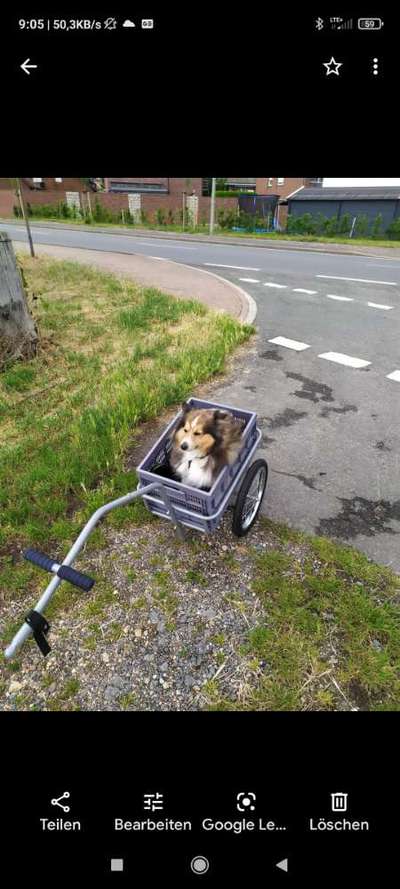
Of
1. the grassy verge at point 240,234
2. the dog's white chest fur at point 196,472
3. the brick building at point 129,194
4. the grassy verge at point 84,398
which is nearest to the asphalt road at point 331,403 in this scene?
the grassy verge at point 84,398

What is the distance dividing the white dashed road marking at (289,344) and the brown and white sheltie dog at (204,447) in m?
4.91

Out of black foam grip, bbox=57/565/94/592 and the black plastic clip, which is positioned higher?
black foam grip, bbox=57/565/94/592

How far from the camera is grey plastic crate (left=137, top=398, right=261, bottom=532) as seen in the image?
2854 millimetres

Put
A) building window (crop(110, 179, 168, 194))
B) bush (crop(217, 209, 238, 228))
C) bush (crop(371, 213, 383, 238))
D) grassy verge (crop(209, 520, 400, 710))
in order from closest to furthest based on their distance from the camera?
grassy verge (crop(209, 520, 400, 710))
bush (crop(371, 213, 383, 238))
bush (crop(217, 209, 238, 228))
building window (crop(110, 179, 168, 194))

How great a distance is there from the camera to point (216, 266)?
1641 centimetres

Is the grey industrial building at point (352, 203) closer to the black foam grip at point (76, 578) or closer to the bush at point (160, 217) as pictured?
the bush at point (160, 217)

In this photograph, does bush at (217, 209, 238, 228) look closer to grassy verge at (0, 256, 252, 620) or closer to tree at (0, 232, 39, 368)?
grassy verge at (0, 256, 252, 620)

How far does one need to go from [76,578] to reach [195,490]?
1.21m

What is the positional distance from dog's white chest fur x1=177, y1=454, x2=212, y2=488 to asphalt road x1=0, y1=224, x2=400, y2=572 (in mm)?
1061

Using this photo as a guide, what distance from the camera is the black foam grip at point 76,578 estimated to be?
1.65m

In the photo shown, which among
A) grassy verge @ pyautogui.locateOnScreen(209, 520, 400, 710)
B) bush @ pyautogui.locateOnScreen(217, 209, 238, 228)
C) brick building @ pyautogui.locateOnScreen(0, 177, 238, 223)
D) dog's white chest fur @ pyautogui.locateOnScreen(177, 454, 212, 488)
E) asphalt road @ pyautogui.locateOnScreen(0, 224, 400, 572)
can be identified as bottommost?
grassy verge @ pyautogui.locateOnScreen(209, 520, 400, 710)

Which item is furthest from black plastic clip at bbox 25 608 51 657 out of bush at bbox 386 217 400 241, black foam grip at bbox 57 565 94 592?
bush at bbox 386 217 400 241

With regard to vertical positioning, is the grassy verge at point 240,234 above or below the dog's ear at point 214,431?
above

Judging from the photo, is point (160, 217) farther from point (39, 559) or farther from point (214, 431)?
point (39, 559)
